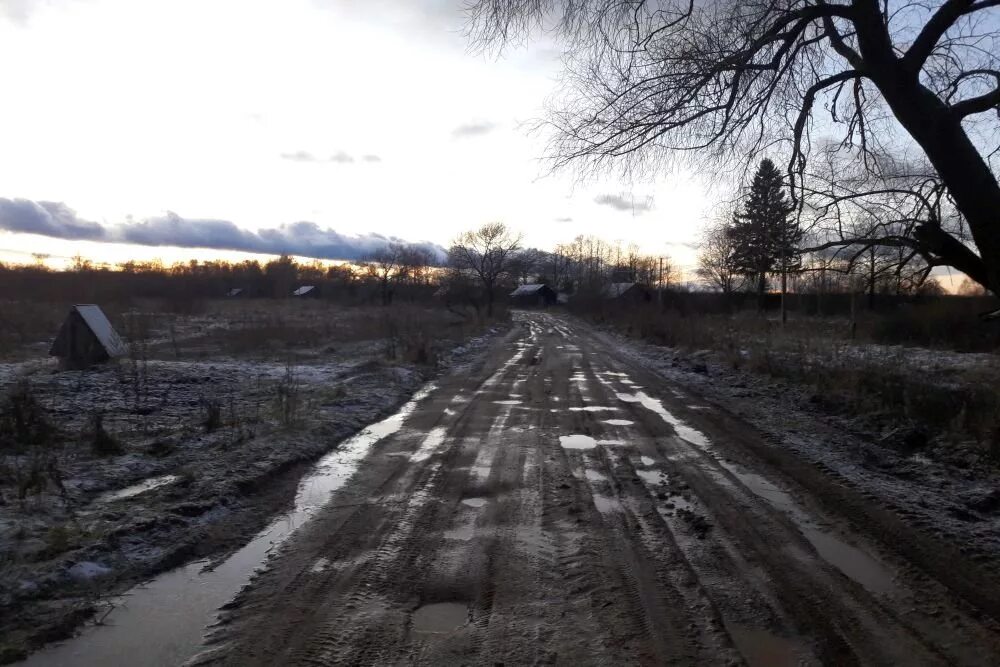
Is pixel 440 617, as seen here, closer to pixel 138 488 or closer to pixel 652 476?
pixel 652 476

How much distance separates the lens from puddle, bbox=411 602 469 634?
143 inches

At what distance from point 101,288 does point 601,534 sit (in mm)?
65374

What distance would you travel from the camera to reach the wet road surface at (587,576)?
11.2 ft

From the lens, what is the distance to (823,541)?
5035 mm

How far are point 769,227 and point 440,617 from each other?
5798 mm

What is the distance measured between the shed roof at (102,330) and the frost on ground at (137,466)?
0.89m

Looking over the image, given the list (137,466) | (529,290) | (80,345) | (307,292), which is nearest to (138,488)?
(137,466)

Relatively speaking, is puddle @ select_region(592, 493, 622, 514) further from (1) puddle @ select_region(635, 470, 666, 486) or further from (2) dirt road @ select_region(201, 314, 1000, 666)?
(1) puddle @ select_region(635, 470, 666, 486)

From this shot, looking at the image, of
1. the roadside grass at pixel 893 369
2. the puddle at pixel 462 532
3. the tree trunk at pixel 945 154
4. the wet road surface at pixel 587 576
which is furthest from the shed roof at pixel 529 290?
the puddle at pixel 462 532

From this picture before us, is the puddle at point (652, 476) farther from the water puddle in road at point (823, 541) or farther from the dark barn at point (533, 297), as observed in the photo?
the dark barn at point (533, 297)

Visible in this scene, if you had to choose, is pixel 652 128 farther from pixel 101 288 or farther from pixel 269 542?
pixel 101 288

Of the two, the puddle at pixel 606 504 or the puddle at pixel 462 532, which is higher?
the puddle at pixel 606 504

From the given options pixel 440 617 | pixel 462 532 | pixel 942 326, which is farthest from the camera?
pixel 942 326

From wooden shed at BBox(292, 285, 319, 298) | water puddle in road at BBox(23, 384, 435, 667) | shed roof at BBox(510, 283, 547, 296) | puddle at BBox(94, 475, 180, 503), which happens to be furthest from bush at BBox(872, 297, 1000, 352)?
wooden shed at BBox(292, 285, 319, 298)
